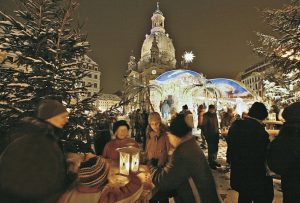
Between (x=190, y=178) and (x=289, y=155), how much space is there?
1.35m

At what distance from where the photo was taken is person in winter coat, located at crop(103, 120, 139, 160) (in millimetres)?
4078

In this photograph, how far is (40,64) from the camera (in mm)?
5543

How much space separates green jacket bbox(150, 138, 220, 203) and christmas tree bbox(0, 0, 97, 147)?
151 inches

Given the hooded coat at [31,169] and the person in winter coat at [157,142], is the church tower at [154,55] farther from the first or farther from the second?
the hooded coat at [31,169]

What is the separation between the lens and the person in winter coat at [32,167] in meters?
2.04

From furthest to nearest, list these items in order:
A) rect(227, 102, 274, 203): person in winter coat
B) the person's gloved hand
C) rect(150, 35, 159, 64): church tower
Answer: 1. rect(150, 35, 159, 64): church tower
2. the person's gloved hand
3. rect(227, 102, 274, 203): person in winter coat

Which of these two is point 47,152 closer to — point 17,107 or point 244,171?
point 244,171

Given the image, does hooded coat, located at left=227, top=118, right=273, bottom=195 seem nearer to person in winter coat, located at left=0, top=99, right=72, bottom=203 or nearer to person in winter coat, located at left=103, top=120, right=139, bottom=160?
person in winter coat, located at left=103, top=120, right=139, bottom=160

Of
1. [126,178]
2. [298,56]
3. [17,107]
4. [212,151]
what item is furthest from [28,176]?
[298,56]

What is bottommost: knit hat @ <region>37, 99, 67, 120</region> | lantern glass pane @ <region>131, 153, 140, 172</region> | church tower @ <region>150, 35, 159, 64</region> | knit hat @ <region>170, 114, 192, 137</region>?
lantern glass pane @ <region>131, 153, 140, 172</region>

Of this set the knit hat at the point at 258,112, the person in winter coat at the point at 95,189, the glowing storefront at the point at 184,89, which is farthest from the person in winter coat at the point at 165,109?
the person in winter coat at the point at 95,189

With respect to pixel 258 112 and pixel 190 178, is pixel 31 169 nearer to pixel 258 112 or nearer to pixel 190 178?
pixel 190 178

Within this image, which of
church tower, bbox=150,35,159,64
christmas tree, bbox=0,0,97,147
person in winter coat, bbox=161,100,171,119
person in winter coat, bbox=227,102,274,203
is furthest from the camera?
church tower, bbox=150,35,159,64

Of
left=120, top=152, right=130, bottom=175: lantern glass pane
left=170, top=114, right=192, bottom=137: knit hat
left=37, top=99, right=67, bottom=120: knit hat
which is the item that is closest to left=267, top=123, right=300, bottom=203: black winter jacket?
left=170, top=114, right=192, bottom=137: knit hat
